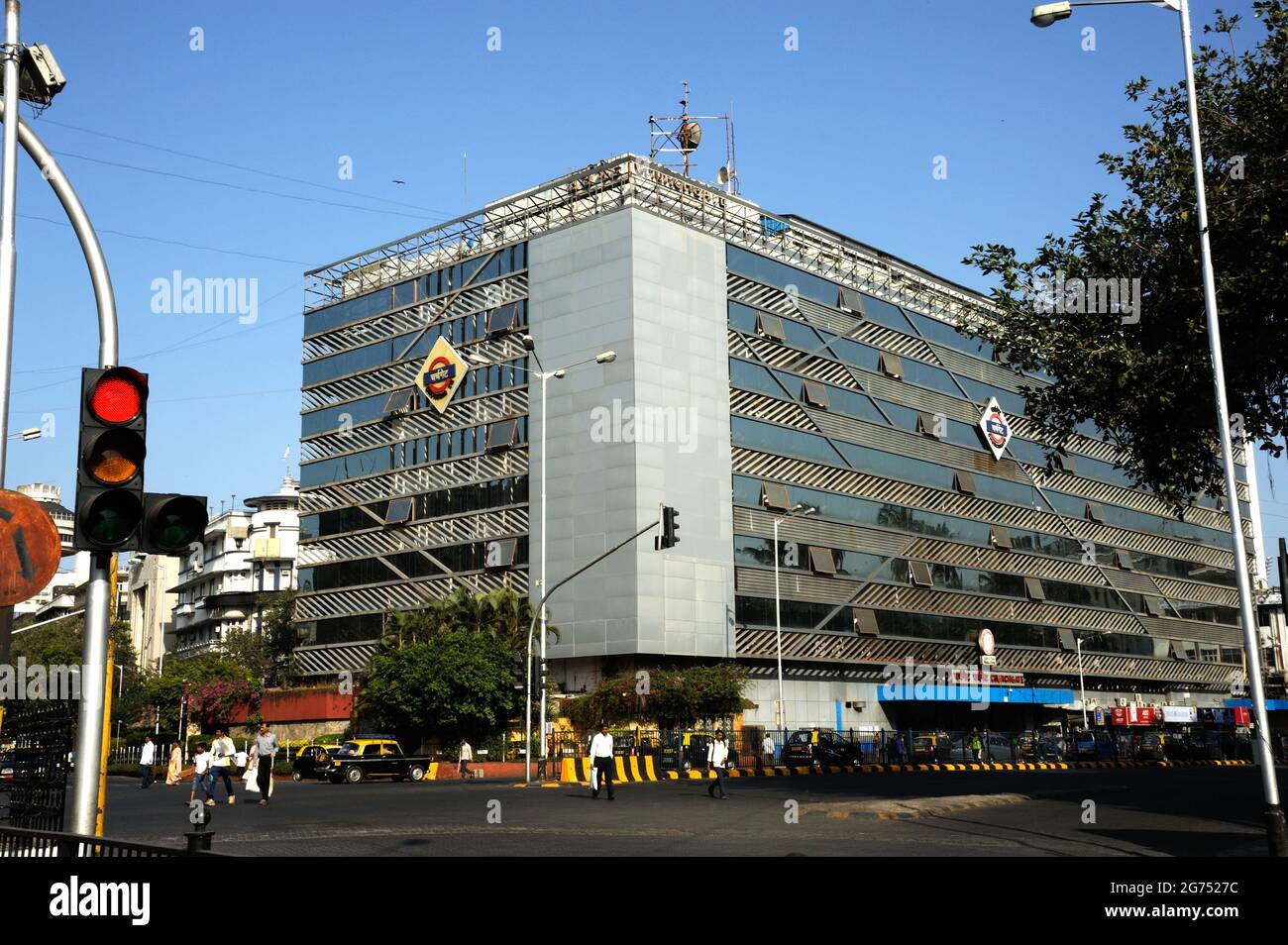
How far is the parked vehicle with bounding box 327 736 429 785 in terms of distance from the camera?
42094 millimetres

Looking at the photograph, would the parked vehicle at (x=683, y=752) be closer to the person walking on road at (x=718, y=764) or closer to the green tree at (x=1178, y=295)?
the person walking on road at (x=718, y=764)

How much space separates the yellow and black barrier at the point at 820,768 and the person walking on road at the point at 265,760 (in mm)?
12108

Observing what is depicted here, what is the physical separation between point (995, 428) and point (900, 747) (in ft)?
121

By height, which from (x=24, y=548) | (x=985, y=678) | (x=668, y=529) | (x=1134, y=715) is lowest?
(x=1134, y=715)

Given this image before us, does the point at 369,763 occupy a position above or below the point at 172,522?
below

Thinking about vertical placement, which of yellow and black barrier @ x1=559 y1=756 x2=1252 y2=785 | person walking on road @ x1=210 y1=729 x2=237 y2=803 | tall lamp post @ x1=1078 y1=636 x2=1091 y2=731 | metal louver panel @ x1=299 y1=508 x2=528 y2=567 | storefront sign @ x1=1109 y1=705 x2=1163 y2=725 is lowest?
yellow and black barrier @ x1=559 y1=756 x2=1252 y2=785

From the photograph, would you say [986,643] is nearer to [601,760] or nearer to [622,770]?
[622,770]

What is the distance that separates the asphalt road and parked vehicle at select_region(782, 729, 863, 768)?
12.6 m

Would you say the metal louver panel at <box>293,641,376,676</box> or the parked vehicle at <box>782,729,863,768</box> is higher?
the metal louver panel at <box>293,641,376,676</box>

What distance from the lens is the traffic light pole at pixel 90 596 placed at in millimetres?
8375

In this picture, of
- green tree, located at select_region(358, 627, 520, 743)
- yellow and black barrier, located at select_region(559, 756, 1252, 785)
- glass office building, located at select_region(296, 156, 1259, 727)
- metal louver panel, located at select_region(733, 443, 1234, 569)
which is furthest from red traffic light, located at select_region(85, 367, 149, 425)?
metal louver panel, located at select_region(733, 443, 1234, 569)

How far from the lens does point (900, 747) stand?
48.9 meters

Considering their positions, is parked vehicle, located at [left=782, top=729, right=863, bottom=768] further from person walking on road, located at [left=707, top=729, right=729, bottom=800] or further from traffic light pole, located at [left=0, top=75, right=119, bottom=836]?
traffic light pole, located at [left=0, top=75, right=119, bottom=836]

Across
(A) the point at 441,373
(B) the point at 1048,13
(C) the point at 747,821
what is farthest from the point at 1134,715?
(B) the point at 1048,13
